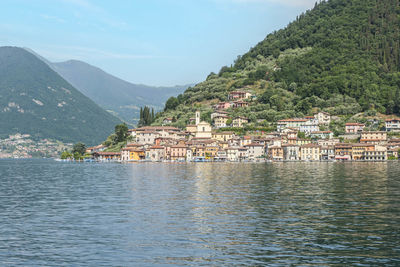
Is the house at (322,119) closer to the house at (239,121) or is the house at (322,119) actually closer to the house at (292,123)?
the house at (292,123)

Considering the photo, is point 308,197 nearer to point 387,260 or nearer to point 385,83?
point 387,260

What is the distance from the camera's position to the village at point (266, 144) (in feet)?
490

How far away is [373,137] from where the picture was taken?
505 feet

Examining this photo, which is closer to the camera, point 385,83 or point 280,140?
point 280,140

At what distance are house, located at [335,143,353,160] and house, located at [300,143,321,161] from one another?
20.1 ft

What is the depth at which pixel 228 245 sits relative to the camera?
2633cm

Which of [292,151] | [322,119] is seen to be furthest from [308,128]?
[292,151]

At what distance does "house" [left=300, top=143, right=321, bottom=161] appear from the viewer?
154m

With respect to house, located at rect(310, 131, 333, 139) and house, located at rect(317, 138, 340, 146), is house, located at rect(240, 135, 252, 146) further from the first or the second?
house, located at rect(317, 138, 340, 146)

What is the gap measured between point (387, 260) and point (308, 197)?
23.7 meters

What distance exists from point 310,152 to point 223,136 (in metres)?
32.3

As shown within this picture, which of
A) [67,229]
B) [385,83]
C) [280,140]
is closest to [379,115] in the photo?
[385,83]

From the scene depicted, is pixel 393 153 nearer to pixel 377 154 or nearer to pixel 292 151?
pixel 377 154

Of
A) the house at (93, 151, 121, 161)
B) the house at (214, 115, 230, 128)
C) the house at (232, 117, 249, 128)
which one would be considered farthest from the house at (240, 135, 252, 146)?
the house at (93, 151, 121, 161)
